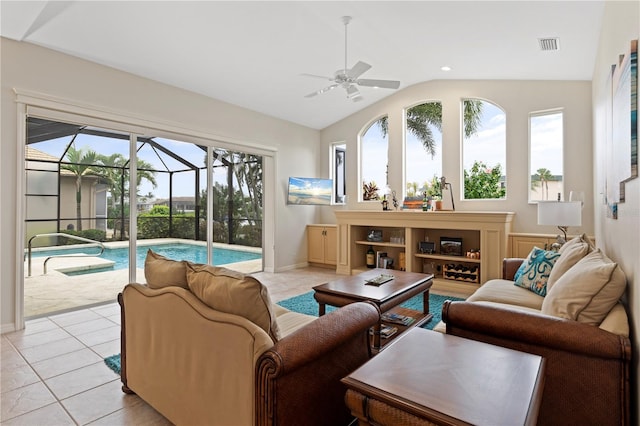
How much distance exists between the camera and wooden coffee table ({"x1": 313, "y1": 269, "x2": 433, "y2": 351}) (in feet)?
9.03

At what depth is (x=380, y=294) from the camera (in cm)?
286

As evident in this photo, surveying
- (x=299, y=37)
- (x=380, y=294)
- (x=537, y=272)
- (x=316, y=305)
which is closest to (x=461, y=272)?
(x=537, y=272)

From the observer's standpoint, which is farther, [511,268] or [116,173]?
[116,173]

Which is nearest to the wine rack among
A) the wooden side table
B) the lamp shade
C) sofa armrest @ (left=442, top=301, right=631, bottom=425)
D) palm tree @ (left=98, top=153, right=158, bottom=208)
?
the lamp shade

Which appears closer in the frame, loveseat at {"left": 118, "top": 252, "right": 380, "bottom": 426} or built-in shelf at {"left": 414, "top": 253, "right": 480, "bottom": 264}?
loveseat at {"left": 118, "top": 252, "right": 380, "bottom": 426}

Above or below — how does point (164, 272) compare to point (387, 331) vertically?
above

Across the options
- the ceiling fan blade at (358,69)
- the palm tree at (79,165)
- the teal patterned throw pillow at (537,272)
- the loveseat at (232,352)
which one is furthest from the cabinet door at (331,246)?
the loveseat at (232,352)

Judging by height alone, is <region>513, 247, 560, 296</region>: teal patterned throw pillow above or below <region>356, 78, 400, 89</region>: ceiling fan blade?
below

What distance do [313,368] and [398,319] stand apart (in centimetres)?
190

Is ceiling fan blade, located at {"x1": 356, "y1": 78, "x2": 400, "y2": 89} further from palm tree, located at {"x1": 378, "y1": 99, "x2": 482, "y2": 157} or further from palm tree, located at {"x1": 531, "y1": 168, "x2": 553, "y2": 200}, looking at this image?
palm tree, located at {"x1": 531, "y1": 168, "x2": 553, "y2": 200}

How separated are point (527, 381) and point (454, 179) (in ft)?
15.3

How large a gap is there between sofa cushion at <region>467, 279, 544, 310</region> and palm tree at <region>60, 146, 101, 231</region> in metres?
4.30

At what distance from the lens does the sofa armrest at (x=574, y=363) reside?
1.51 meters

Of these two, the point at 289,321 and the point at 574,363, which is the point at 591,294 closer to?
the point at 574,363
